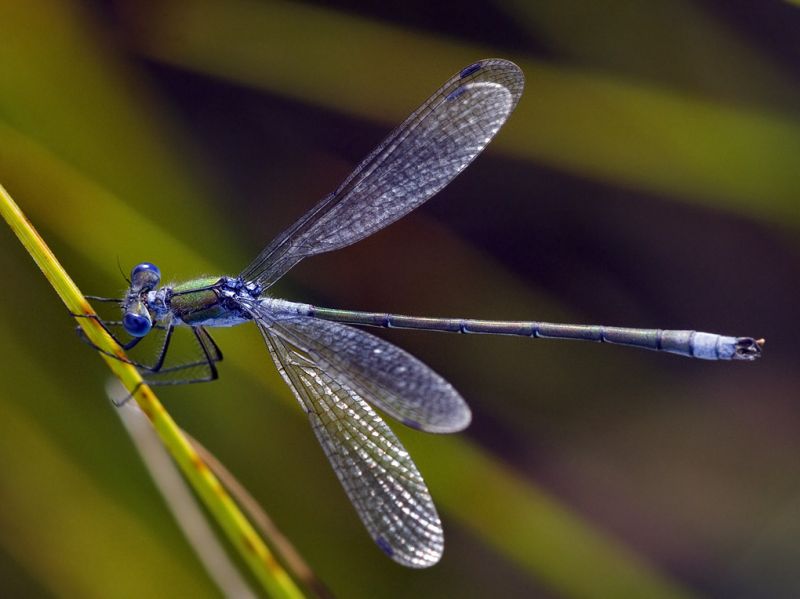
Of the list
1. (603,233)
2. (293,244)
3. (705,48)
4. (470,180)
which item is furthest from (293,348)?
(705,48)

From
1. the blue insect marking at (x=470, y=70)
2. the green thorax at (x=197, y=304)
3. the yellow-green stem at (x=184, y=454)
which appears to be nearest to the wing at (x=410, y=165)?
the blue insect marking at (x=470, y=70)

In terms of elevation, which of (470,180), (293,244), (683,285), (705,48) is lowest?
(293,244)

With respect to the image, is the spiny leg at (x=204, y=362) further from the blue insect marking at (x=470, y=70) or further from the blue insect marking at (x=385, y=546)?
the blue insect marking at (x=470, y=70)

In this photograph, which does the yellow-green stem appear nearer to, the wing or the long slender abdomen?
the wing

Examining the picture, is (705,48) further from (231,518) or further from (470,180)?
(231,518)

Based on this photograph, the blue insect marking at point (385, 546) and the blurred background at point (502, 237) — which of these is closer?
the blue insect marking at point (385, 546)

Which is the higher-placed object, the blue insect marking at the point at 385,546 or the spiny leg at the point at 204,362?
the spiny leg at the point at 204,362

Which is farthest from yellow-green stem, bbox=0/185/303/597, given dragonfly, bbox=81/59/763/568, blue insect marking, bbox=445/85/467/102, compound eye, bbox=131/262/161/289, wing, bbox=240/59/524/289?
blue insect marking, bbox=445/85/467/102
